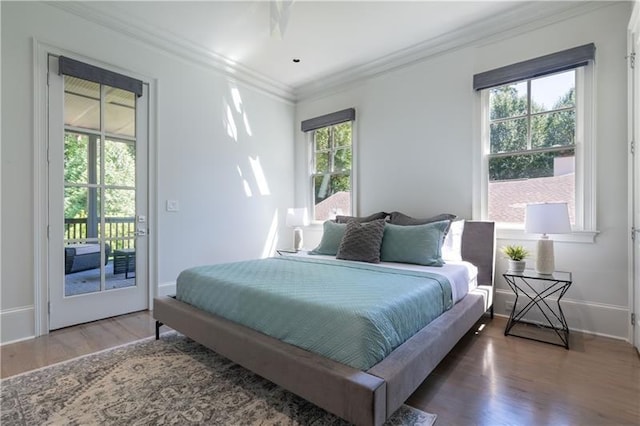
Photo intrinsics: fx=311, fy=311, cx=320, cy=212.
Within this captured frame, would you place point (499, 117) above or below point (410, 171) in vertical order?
above

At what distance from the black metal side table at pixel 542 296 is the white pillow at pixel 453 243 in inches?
17.4

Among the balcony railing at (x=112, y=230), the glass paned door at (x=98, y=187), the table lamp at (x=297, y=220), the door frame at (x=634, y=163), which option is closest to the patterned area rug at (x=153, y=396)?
the glass paned door at (x=98, y=187)

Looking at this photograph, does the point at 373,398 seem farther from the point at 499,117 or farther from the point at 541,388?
the point at 499,117

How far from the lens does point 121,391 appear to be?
179cm

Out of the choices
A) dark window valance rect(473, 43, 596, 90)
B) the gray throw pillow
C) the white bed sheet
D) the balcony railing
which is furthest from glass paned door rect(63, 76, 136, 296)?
dark window valance rect(473, 43, 596, 90)

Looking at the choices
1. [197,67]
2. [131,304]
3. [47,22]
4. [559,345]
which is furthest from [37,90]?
[559,345]

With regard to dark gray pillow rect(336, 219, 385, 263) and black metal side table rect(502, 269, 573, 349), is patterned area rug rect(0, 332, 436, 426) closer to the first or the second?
dark gray pillow rect(336, 219, 385, 263)

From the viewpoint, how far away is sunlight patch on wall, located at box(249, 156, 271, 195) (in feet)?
14.6

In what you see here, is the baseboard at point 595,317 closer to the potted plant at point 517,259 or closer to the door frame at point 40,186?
the potted plant at point 517,259

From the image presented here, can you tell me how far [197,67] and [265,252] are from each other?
2.58 m

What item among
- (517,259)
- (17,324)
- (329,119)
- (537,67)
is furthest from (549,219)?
(17,324)

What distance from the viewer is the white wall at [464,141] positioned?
2.56 meters

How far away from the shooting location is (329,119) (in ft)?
14.6

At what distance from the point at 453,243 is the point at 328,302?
74.7 inches
